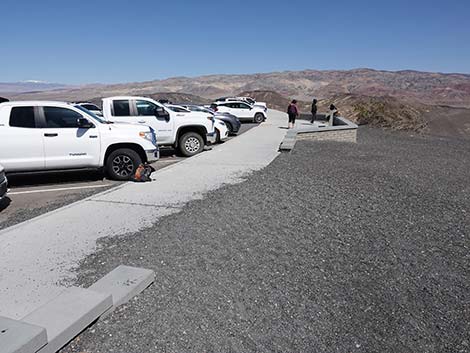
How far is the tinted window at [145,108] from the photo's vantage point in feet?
38.0

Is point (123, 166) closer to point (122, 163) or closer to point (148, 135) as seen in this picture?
point (122, 163)

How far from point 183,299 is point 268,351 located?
99 cm

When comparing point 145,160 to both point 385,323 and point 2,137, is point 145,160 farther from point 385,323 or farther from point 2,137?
point 385,323

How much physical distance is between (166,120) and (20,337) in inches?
381

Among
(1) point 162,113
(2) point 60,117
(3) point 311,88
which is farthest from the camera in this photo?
(3) point 311,88

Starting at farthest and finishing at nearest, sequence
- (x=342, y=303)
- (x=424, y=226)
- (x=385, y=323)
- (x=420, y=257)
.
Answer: (x=424, y=226) → (x=420, y=257) → (x=342, y=303) → (x=385, y=323)

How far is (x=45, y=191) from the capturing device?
26.4 feet

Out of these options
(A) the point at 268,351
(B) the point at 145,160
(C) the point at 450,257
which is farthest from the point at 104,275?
(B) the point at 145,160

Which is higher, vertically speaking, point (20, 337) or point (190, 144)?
point (20, 337)

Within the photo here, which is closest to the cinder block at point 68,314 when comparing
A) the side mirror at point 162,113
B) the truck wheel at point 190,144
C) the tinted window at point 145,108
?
the side mirror at point 162,113

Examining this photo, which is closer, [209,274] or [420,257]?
[209,274]

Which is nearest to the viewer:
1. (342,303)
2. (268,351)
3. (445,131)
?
(268,351)

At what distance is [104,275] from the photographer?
401 cm

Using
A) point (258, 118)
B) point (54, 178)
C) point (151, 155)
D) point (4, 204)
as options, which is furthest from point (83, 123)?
point (258, 118)
